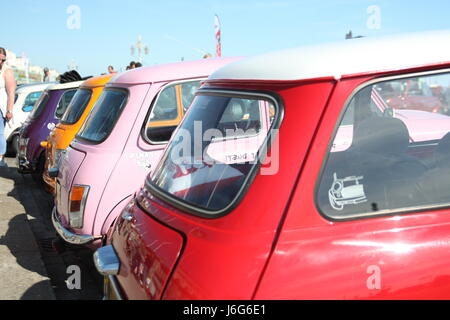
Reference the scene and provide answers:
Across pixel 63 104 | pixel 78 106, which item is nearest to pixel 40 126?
pixel 63 104

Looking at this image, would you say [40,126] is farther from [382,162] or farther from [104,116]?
[382,162]

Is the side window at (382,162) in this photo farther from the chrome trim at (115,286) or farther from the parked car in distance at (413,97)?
the chrome trim at (115,286)

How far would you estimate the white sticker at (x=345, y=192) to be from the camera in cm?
171

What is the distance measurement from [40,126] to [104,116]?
12.9 feet

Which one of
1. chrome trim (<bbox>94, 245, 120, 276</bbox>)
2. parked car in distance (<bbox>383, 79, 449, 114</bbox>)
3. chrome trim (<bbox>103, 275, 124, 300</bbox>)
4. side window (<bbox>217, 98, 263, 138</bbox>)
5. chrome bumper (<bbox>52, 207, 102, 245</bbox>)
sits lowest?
chrome bumper (<bbox>52, 207, 102, 245</bbox>)

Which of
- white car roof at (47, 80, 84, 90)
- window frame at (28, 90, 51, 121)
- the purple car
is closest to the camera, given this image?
the purple car

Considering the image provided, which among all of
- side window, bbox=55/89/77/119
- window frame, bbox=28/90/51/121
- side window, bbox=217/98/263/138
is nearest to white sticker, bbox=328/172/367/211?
side window, bbox=217/98/263/138

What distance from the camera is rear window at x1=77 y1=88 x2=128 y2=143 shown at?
4254 millimetres

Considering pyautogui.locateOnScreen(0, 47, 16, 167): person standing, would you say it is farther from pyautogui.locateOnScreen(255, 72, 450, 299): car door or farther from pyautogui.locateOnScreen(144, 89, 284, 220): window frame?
pyautogui.locateOnScreen(255, 72, 450, 299): car door

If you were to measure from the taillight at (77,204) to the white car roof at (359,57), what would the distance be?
2549mm

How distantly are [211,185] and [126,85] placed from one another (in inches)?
106

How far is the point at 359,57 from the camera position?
1710 millimetres

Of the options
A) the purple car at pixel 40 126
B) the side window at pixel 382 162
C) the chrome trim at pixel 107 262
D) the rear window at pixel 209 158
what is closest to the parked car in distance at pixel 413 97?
the side window at pixel 382 162
